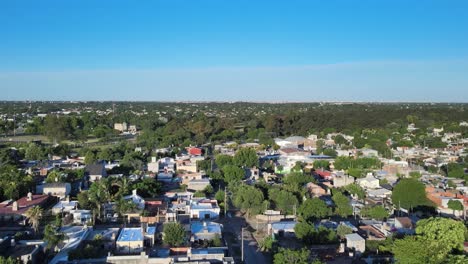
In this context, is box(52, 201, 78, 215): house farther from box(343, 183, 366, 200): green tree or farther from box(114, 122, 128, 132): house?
box(114, 122, 128, 132): house

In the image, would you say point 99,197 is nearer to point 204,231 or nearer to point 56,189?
point 204,231

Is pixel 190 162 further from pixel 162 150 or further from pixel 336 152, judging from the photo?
pixel 336 152

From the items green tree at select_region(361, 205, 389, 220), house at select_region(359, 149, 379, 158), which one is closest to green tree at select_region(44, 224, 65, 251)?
green tree at select_region(361, 205, 389, 220)

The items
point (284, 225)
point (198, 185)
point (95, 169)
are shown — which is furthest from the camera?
point (95, 169)

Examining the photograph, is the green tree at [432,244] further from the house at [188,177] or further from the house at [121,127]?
the house at [121,127]

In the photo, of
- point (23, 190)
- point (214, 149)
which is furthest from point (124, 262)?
point (214, 149)

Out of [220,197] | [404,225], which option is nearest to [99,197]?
[220,197]
